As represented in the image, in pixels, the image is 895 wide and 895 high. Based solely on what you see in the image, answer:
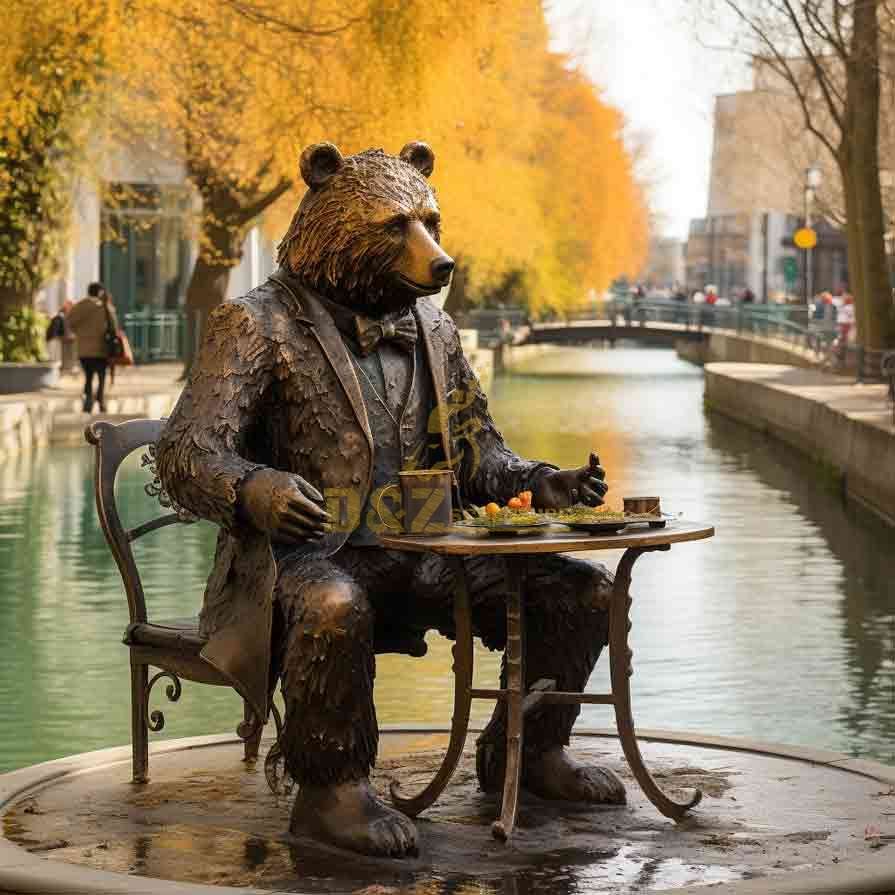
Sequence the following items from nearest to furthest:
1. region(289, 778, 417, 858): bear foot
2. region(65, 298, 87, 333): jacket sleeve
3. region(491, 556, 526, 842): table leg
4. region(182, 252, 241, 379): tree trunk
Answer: region(289, 778, 417, 858): bear foot
region(491, 556, 526, 842): table leg
region(65, 298, 87, 333): jacket sleeve
region(182, 252, 241, 379): tree trunk

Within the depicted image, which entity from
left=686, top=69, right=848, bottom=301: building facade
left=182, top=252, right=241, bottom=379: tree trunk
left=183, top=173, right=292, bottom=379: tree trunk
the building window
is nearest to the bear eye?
left=183, top=173, right=292, bottom=379: tree trunk

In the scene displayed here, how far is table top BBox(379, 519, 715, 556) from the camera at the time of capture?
19.3ft

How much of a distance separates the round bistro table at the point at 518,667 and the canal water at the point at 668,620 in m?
2.77

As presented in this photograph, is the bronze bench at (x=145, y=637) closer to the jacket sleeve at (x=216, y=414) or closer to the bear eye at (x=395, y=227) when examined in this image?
the jacket sleeve at (x=216, y=414)

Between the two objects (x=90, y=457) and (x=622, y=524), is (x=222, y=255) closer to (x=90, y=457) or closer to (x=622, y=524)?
(x=90, y=457)

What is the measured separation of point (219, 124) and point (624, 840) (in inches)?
1083

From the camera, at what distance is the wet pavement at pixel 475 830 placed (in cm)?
582

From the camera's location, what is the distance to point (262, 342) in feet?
21.2

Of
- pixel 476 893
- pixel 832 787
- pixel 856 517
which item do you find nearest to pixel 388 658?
pixel 832 787

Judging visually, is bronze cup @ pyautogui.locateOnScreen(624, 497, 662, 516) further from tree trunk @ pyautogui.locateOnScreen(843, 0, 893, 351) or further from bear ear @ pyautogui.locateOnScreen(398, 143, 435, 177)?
tree trunk @ pyautogui.locateOnScreen(843, 0, 893, 351)

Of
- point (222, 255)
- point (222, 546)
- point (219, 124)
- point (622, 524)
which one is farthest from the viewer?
point (222, 255)

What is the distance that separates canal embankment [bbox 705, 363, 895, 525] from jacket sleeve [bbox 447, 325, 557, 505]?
12099 millimetres

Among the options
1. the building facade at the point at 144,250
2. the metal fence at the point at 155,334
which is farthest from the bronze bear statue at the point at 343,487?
the metal fence at the point at 155,334

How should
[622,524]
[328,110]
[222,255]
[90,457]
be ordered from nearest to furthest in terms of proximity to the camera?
[622,524] → [90,457] → [328,110] → [222,255]
